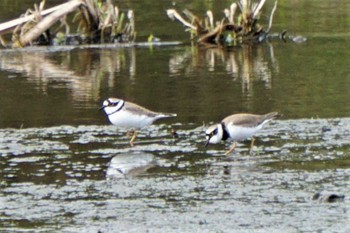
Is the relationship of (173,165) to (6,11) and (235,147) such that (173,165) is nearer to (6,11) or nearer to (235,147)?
(235,147)

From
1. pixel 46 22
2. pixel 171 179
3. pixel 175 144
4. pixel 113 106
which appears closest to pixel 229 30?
pixel 46 22

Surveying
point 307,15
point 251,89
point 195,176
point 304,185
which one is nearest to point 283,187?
point 304,185

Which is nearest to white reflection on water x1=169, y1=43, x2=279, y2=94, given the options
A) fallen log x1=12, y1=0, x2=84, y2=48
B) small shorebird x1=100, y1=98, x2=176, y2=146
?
fallen log x1=12, y1=0, x2=84, y2=48

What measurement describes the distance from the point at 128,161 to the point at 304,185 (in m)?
2.33

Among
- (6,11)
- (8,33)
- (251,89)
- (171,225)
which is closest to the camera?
(171,225)

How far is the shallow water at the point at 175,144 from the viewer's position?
31.7 feet

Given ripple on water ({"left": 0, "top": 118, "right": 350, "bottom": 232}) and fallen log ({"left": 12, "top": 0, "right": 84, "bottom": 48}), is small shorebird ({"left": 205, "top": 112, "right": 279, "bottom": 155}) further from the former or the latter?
fallen log ({"left": 12, "top": 0, "right": 84, "bottom": 48})

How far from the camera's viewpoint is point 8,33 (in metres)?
25.9

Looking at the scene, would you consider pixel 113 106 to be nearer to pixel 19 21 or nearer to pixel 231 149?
pixel 231 149

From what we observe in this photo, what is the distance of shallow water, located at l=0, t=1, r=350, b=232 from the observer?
31.7 feet

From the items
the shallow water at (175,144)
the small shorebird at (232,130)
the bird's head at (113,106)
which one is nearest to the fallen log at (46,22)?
the shallow water at (175,144)

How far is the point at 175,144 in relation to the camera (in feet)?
42.9

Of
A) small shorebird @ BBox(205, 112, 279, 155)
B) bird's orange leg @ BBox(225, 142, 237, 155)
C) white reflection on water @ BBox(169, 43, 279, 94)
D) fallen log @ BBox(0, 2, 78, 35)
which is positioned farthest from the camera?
fallen log @ BBox(0, 2, 78, 35)

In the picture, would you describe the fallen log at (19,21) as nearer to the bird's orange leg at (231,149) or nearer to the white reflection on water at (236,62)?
the white reflection on water at (236,62)
